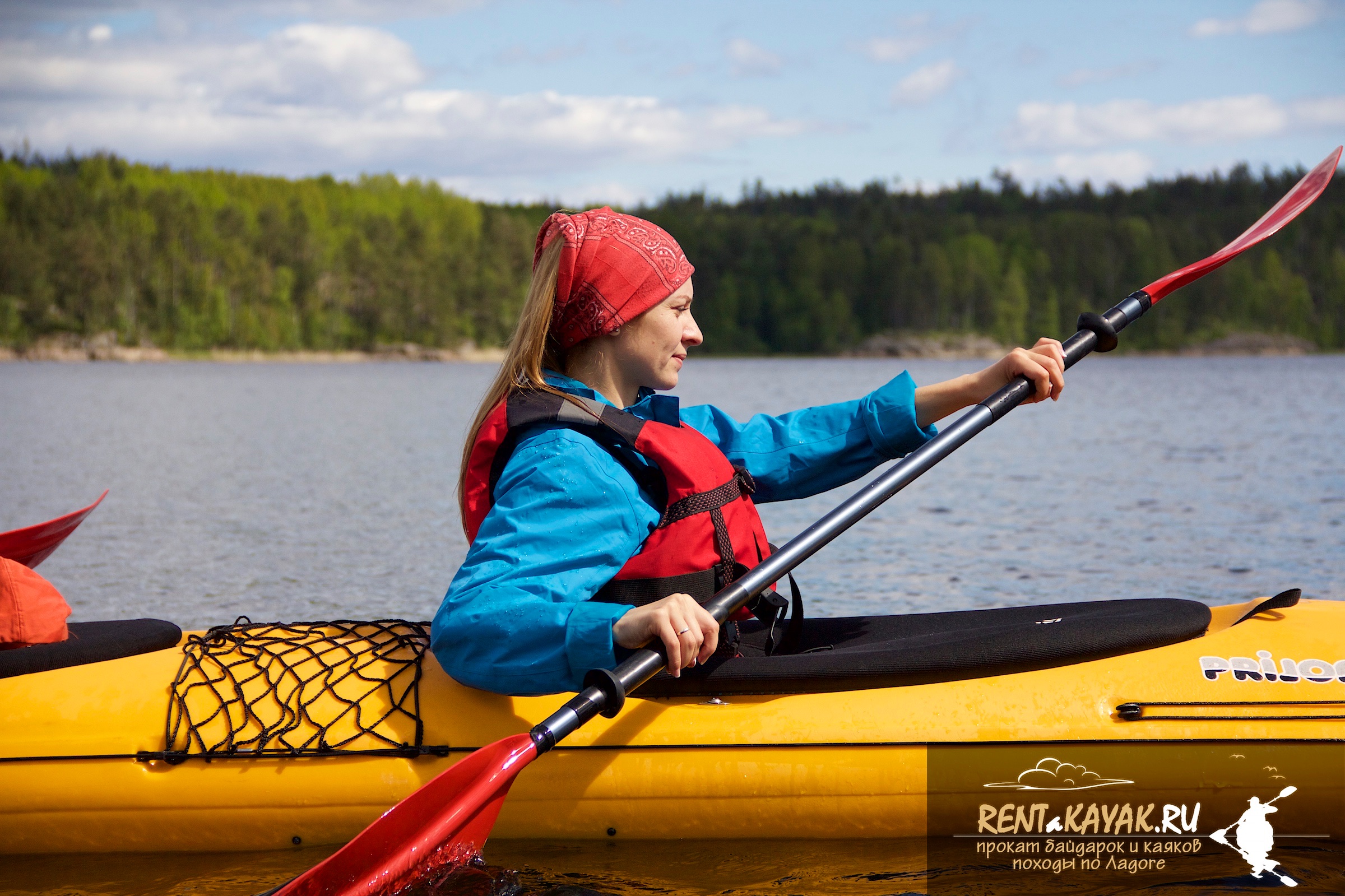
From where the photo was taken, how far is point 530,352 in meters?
2.66

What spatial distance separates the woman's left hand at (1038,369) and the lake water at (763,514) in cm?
121

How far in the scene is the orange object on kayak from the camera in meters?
2.87

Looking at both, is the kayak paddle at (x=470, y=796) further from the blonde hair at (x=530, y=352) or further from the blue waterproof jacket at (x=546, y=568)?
the blonde hair at (x=530, y=352)

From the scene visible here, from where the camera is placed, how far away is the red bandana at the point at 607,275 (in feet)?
8.61

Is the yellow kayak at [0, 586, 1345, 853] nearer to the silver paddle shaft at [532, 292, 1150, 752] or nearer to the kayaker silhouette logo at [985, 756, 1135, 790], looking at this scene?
the kayaker silhouette logo at [985, 756, 1135, 790]

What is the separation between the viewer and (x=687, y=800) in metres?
2.71

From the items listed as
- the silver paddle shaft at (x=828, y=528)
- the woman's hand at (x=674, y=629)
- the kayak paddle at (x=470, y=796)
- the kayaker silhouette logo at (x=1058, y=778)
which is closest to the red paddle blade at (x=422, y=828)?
the kayak paddle at (x=470, y=796)

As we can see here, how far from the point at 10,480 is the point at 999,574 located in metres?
9.82

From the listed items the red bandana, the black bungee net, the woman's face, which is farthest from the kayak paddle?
the red bandana

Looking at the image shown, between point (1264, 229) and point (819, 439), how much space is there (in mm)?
1710

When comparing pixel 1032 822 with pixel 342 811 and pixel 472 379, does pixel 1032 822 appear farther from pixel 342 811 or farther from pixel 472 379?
pixel 472 379

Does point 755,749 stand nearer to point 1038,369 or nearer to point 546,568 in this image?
point 546,568

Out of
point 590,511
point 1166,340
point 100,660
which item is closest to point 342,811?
point 100,660

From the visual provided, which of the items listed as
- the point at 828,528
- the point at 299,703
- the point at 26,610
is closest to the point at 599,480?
the point at 828,528
